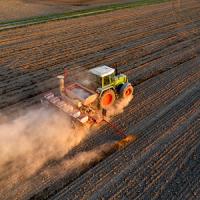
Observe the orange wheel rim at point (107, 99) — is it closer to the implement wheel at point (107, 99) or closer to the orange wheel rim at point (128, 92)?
the implement wheel at point (107, 99)

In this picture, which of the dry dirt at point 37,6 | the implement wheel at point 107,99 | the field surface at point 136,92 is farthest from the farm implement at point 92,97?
the dry dirt at point 37,6

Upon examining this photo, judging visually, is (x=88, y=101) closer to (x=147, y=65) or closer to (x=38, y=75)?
(x=38, y=75)

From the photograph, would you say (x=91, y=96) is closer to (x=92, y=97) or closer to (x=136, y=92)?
(x=92, y=97)

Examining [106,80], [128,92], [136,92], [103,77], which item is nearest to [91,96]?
[103,77]

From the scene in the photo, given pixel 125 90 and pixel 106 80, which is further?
pixel 125 90

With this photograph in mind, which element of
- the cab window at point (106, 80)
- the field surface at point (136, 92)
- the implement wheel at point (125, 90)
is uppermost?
the cab window at point (106, 80)

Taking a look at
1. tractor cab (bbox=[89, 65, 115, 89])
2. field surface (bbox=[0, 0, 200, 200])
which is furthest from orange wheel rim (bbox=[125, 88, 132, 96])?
tractor cab (bbox=[89, 65, 115, 89])
